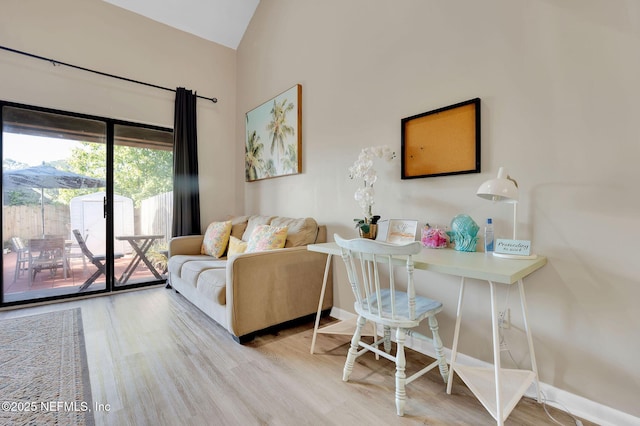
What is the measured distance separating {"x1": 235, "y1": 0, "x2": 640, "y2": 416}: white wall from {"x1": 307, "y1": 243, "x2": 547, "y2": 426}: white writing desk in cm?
16

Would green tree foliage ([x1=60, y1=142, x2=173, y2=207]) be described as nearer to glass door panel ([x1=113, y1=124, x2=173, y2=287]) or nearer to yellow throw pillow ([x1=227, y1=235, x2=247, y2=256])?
glass door panel ([x1=113, y1=124, x2=173, y2=287])

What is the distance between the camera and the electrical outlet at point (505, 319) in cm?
162

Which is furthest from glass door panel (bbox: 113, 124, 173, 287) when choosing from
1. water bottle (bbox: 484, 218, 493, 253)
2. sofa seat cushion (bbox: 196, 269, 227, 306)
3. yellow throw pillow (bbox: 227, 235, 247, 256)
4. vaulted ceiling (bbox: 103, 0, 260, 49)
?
water bottle (bbox: 484, 218, 493, 253)

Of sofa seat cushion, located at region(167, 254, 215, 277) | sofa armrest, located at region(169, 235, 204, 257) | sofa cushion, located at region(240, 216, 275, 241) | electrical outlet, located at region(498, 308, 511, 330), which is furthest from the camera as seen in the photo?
sofa armrest, located at region(169, 235, 204, 257)

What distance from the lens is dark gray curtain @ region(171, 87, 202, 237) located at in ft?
12.0

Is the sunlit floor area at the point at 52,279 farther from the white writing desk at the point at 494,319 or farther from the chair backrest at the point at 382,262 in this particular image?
the white writing desk at the point at 494,319

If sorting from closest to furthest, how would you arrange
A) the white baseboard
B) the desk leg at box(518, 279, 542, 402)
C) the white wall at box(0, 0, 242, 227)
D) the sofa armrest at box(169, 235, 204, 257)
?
the white baseboard
the desk leg at box(518, 279, 542, 402)
the white wall at box(0, 0, 242, 227)
the sofa armrest at box(169, 235, 204, 257)

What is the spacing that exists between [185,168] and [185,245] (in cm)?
99

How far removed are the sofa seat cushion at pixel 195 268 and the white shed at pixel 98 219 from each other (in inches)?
46.3

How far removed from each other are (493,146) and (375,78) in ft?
3.47

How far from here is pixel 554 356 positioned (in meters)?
1.49

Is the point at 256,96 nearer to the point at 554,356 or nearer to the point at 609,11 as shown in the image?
the point at 609,11

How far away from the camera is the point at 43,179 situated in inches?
119

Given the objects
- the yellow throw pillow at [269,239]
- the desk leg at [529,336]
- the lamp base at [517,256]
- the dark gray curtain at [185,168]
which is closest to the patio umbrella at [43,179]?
the dark gray curtain at [185,168]
